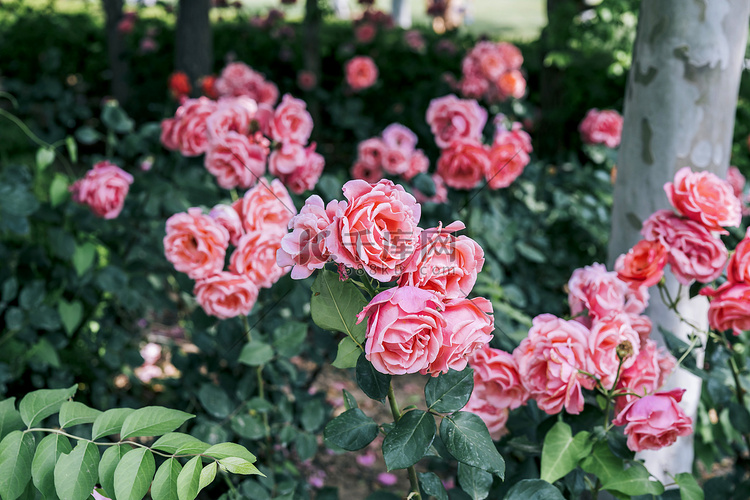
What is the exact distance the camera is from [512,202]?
2.56 metres

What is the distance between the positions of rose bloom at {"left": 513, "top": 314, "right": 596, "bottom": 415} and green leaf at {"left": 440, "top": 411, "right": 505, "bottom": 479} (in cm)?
20

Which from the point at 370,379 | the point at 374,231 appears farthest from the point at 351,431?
the point at 374,231

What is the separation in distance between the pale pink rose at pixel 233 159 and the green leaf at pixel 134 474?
87 cm

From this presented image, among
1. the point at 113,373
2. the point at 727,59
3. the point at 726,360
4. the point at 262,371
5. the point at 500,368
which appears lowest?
the point at 113,373

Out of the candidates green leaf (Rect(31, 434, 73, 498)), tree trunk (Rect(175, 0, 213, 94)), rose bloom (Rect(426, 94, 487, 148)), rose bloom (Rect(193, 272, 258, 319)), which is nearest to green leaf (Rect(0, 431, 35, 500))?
green leaf (Rect(31, 434, 73, 498))

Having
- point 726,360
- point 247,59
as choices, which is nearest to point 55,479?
point 726,360

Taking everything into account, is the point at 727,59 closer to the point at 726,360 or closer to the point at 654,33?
the point at 654,33

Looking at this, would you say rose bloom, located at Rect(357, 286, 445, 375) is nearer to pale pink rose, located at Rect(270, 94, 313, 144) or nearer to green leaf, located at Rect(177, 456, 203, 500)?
green leaf, located at Rect(177, 456, 203, 500)

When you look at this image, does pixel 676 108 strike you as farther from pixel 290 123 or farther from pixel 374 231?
pixel 374 231

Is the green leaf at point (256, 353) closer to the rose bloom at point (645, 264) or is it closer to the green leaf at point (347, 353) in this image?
the green leaf at point (347, 353)

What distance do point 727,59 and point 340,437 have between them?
4.25 ft

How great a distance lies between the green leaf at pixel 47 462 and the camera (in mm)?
785

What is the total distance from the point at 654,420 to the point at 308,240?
2.07 feet

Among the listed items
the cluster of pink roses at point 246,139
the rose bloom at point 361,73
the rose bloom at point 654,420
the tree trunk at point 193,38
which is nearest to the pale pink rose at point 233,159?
the cluster of pink roses at point 246,139
